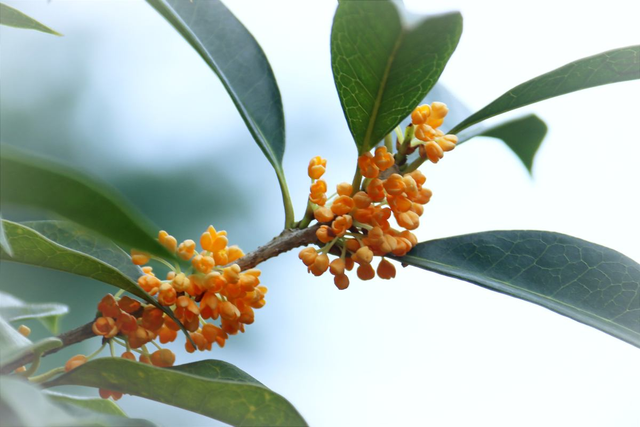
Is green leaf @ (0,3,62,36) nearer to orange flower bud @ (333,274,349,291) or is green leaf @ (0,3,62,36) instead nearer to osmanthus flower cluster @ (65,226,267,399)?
osmanthus flower cluster @ (65,226,267,399)

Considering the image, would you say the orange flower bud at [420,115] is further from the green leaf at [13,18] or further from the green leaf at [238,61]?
the green leaf at [13,18]

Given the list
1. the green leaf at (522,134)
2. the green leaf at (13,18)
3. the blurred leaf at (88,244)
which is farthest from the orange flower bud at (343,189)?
the green leaf at (13,18)

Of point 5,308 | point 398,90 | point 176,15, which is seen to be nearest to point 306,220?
point 398,90

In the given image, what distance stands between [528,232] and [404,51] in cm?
34

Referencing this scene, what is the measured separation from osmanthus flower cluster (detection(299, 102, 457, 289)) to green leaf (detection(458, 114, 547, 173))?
0.55ft

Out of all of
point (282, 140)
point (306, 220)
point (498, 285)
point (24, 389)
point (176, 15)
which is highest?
point (176, 15)

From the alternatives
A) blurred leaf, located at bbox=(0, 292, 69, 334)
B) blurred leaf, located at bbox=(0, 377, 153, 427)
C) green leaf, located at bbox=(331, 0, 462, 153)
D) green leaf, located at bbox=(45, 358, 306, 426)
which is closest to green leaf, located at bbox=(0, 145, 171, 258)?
blurred leaf, located at bbox=(0, 377, 153, 427)

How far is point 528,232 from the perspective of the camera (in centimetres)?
92

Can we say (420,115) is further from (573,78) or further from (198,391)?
(198,391)

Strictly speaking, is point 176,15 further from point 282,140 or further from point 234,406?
point 234,406

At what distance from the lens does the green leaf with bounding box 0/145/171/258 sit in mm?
481

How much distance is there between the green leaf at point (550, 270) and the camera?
852 millimetres

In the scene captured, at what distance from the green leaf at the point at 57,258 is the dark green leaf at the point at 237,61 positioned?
0.31 m

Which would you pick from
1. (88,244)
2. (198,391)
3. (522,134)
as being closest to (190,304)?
(198,391)
